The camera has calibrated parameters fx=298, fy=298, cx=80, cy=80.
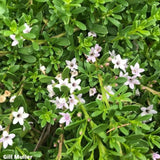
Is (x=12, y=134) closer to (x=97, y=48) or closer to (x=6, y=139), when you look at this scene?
(x=6, y=139)

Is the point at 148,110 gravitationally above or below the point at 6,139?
below

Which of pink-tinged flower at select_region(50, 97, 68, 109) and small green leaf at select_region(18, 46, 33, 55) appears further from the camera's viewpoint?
small green leaf at select_region(18, 46, 33, 55)

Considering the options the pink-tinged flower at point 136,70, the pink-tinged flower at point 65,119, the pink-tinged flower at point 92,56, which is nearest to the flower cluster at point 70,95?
the pink-tinged flower at point 65,119

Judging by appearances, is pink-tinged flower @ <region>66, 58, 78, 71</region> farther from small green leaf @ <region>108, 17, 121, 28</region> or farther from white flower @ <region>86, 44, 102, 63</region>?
small green leaf @ <region>108, 17, 121, 28</region>

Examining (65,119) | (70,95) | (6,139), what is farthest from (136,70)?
(6,139)

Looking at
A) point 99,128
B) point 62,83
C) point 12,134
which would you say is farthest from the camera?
point 62,83

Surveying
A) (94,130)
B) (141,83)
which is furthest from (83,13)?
(94,130)

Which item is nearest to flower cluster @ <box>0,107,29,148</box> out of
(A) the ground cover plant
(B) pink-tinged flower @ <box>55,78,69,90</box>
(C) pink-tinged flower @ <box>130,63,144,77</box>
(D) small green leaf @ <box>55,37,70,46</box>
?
(A) the ground cover plant

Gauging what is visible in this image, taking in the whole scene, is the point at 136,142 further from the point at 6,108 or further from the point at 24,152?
the point at 6,108
